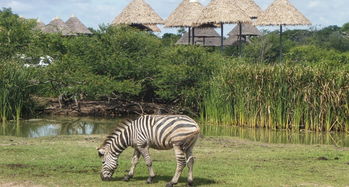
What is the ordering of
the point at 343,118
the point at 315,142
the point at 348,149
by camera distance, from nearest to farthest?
1. the point at 348,149
2. the point at 315,142
3. the point at 343,118

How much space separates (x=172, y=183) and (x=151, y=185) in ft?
1.47

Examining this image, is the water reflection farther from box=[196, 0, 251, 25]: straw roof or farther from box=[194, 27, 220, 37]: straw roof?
box=[194, 27, 220, 37]: straw roof

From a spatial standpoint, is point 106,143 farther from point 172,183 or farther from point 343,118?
point 343,118

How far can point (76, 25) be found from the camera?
45844mm

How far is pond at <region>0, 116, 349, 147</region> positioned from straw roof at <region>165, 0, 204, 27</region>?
37.9 feet

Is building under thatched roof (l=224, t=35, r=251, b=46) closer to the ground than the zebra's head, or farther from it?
farther from it

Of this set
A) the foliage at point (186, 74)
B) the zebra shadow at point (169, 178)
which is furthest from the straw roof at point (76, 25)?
the zebra shadow at point (169, 178)

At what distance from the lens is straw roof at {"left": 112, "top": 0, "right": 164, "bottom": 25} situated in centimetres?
3512

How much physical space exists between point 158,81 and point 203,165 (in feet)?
41.4

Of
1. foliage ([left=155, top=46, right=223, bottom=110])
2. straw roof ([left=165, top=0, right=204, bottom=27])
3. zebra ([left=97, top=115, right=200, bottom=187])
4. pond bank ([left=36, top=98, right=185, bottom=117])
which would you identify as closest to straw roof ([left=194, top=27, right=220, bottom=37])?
straw roof ([left=165, top=0, right=204, bottom=27])

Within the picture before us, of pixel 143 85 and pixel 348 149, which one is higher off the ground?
pixel 143 85

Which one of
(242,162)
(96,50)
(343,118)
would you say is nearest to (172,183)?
(242,162)

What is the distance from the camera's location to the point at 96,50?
24.8 meters

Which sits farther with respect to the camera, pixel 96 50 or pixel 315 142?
pixel 96 50
